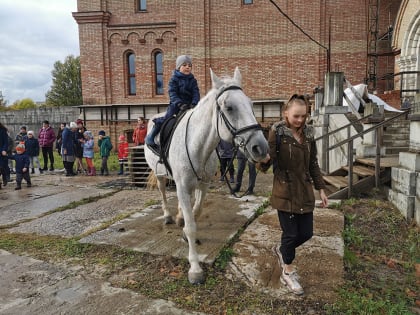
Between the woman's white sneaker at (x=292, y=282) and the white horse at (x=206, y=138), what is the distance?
86cm

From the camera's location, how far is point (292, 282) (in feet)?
9.45

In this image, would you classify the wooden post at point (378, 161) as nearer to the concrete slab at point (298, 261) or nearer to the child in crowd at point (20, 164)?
the concrete slab at point (298, 261)

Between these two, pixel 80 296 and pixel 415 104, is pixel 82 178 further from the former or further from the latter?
pixel 415 104

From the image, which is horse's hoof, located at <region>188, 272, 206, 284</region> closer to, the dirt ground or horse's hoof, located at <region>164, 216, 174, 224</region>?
the dirt ground

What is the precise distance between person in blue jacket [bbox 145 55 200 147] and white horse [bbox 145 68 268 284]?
0.56 meters

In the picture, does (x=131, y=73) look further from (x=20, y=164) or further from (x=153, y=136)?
(x=153, y=136)

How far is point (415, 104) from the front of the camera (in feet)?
16.0

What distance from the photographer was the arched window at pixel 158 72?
18156 millimetres

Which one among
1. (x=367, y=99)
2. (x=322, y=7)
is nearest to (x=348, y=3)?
(x=322, y=7)

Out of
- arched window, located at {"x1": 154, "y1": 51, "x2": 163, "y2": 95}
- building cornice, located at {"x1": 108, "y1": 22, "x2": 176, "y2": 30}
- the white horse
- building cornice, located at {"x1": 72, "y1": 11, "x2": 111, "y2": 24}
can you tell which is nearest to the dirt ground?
the white horse

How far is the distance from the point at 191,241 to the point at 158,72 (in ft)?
54.2

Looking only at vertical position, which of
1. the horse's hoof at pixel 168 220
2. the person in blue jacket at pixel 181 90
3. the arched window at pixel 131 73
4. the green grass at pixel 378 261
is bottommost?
the green grass at pixel 378 261

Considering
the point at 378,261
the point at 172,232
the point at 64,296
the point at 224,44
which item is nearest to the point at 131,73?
the point at 224,44

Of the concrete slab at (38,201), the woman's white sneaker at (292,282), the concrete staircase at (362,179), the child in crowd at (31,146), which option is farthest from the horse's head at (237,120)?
the child in crowd at (31,146)
